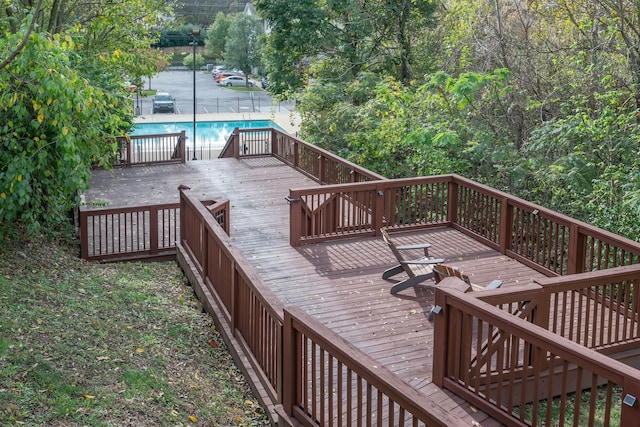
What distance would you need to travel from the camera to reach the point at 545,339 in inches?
227

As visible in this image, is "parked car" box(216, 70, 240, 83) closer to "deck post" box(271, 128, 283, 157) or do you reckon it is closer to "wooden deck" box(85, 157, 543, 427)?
"deck post" box(271, 128, 283, 157)

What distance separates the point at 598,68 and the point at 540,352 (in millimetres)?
8982

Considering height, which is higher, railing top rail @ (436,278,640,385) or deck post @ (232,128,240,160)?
deck post @ (232,128,240,160)

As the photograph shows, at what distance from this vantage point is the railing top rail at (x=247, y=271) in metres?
6.95

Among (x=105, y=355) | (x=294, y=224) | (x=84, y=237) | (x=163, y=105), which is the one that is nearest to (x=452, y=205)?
(x=294, y=224)

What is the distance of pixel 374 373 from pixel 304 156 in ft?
46.0

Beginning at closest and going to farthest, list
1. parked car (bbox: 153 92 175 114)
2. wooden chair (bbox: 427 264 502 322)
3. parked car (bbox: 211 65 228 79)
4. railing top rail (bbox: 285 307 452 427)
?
railing top rail (bbox: 285 307 452 427)
wooden chair (bbox: 427 264 502 322)
parked car (bbox: 153 92 175 114)
parked car (bbox: 211 65 228 79)

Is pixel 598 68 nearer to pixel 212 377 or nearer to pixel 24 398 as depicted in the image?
pixel 212 377

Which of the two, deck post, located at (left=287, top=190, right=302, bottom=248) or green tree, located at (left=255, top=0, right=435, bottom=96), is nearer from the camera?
deck post, located at (left=287, top=190, right=302, bottom=248)

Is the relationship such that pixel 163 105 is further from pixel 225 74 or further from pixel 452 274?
pixel 452 274

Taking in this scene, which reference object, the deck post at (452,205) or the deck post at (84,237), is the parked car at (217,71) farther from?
the deck post at (452,205)

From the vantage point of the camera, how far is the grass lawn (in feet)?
20.1

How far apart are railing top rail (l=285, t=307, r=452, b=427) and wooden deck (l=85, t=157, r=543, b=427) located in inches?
24.2

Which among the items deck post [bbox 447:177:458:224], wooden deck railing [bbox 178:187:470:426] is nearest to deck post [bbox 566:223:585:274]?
deck post [bbox 447:177:458:224]
